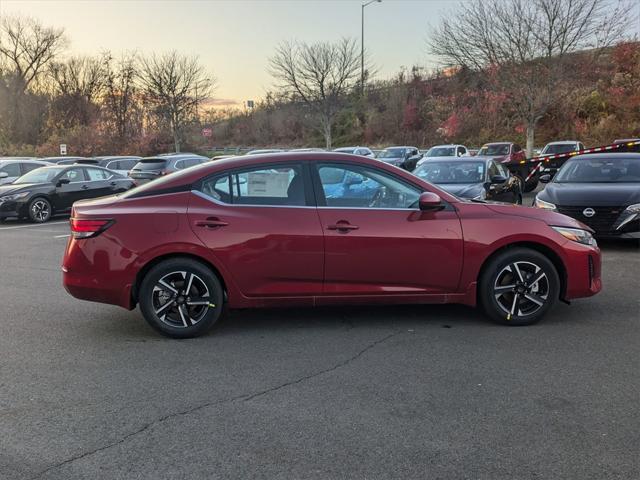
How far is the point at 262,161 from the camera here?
5230 millimetres

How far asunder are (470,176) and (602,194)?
290 cm

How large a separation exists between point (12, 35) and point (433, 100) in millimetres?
36137

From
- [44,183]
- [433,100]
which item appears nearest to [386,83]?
[433,100]

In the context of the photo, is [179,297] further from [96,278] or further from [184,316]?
[96,278]

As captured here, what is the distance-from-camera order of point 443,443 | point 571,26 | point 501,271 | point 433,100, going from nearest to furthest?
point 443,443 < point 501,271 < point 571,26 < point 433,100

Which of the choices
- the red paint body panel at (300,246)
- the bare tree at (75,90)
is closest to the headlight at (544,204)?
the red paint body panel at (300,246)

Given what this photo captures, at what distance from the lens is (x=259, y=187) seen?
5.15 m

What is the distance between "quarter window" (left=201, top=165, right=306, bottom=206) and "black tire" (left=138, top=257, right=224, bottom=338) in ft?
2.23

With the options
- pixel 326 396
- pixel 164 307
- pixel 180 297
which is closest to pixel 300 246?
pixel 180 297

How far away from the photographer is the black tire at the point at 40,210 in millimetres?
14357

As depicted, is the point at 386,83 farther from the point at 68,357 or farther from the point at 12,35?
the point at 68,357

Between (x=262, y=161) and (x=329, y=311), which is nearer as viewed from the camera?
(x=262, y=161)

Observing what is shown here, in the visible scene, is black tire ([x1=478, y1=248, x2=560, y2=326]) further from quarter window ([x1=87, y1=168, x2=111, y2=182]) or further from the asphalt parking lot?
quarter window ([x1=87, y1=168, x2=111, y2=182])

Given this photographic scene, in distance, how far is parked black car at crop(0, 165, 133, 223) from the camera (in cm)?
1423
